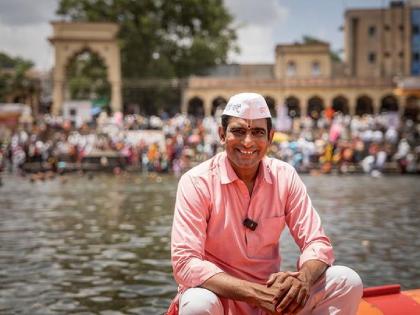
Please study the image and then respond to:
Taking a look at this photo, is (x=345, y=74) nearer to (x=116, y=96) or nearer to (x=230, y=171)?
(x=116, y=96)

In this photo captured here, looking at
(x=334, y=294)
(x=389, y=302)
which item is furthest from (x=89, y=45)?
(x=334, y=294)

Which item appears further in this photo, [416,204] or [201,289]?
[416,204]

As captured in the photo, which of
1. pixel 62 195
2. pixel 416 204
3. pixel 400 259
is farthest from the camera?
pixel 62 195

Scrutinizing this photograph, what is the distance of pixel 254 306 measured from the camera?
3.19 metres

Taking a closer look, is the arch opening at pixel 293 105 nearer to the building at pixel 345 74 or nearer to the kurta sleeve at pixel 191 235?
the building at pixel 345 74

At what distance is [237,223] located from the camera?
10.7 feet

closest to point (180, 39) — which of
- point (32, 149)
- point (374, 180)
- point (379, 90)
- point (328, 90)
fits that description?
point (328, 90)

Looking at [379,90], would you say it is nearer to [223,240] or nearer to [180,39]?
[180,39]

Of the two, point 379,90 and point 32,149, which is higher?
point 379,90

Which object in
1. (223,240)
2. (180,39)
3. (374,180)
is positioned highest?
(180,39)

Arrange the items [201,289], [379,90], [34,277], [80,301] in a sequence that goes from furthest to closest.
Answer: [379,90], [34,277], [80,301], [201,289]

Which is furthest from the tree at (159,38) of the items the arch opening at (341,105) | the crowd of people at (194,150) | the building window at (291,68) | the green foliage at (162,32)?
the crowd of people at (194,150)

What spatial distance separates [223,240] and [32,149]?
2518cm


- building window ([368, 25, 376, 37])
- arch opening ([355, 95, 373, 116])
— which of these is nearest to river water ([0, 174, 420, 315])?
arch opening ([355, 95, 373, 116])
